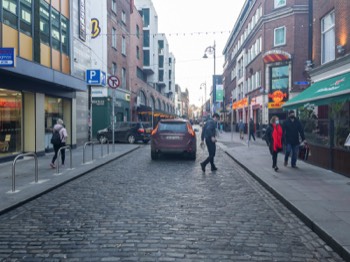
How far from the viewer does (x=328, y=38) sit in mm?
15055

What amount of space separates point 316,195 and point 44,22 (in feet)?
41.4

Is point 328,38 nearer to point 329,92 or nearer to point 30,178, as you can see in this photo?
point 329,92

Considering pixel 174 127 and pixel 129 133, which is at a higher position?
pixel 174 127

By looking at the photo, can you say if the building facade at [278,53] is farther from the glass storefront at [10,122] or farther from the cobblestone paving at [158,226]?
the cobblestone paving at [158,226]

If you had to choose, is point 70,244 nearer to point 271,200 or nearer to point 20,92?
point 271,200

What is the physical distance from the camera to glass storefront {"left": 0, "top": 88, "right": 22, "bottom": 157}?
12938 mm

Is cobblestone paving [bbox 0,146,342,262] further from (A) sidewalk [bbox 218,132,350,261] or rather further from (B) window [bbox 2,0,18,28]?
(B) window [bbox 2,0,18,28]

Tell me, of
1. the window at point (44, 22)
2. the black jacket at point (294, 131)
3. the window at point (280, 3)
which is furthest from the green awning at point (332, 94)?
the window at point (280, 3)

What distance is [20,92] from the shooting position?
45.8 feet

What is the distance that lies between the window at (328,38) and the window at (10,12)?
11.9 m

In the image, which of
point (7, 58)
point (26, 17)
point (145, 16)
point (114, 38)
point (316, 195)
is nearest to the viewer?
point (316, 195)

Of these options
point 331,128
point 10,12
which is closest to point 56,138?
point 10,12

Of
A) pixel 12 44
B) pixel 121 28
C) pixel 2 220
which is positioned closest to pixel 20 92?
pixel 12 44

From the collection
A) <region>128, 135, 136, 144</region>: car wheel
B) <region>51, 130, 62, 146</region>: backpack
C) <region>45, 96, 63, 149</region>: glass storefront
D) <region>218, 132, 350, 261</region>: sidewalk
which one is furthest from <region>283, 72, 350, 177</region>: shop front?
<region>128, 135, 136, 144</region>: car wheel
